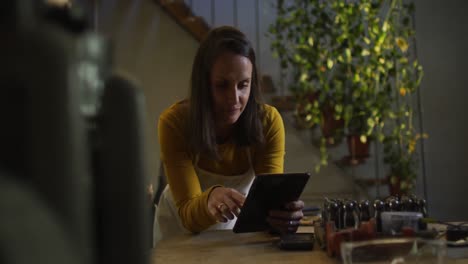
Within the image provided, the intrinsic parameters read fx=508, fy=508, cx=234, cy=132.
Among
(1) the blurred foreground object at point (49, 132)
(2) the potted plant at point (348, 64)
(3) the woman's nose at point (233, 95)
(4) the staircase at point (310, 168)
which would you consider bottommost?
(4) the staircase at point (310, 168)

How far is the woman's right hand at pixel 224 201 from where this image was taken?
1.45 meters

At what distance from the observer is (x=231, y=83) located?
5.51 ft

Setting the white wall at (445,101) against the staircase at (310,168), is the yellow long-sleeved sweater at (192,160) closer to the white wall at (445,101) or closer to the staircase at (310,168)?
the staircase at (310,168)

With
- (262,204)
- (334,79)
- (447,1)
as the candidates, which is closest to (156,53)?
(334,79)

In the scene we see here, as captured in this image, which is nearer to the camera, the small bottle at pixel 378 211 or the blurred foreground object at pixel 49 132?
the blurred foreground object at pixel 49 132

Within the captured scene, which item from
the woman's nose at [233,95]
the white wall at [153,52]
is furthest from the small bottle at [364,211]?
the white wall at [153,52]

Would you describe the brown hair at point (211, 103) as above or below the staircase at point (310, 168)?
above

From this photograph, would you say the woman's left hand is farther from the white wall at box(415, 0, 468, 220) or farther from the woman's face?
the white wall at box(415, 0, 468, 220)

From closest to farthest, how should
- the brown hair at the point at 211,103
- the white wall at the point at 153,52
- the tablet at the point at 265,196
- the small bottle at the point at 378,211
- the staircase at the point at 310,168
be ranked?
the small bottle at the point at 378,211 → the tablet at the point at 265,196 → the brown hair at the point at 211,103 → the staircase at the point at 310,168 → the white wall at the point at 153,52

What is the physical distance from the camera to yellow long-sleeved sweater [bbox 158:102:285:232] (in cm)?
160

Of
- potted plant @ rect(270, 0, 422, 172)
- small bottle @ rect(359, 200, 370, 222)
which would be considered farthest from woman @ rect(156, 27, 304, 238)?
potted plant @ rect(270, 0, 422, 172)

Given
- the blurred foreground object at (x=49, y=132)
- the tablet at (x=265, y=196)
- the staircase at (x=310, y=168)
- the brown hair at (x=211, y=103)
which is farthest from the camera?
the staircase at (x=310, y=168)

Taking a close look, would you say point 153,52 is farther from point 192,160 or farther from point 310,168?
point 192,160

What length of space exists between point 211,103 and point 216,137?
5.4 inches
